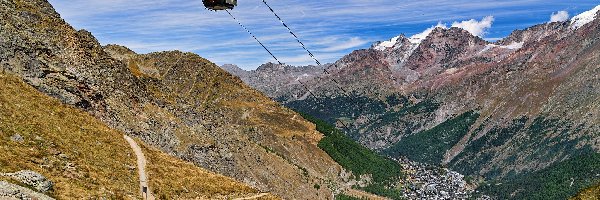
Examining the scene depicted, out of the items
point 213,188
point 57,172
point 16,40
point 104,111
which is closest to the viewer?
point 57,172

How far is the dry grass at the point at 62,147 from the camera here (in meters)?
55.1

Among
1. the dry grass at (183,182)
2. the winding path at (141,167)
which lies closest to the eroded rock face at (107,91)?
the winding path at (141,167)

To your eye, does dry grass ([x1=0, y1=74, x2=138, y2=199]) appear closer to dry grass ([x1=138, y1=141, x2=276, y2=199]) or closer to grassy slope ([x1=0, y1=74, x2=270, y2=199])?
grassy slope ([x1=0, y1=74, x2=270, y2=199])

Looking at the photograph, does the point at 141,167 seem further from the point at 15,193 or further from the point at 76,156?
the point at 15,193

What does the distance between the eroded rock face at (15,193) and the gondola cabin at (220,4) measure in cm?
2075

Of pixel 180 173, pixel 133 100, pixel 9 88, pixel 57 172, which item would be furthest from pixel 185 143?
pixel 57 172

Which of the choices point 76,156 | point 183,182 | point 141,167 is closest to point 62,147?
point 76,156

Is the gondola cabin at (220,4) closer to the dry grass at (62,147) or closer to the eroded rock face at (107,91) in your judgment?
the dry grass at (62,147)

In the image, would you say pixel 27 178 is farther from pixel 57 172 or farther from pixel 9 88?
pixel 9 88

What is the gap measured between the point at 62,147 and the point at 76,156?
237 centimetres

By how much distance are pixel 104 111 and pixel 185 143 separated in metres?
24.8

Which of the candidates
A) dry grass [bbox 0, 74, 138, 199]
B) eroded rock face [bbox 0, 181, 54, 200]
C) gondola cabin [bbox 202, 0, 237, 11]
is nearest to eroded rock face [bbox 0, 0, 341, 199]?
dry grass [bbox 0, 74, 138, 199]

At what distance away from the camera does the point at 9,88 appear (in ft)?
269

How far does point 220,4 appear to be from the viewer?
4653 centimetres
